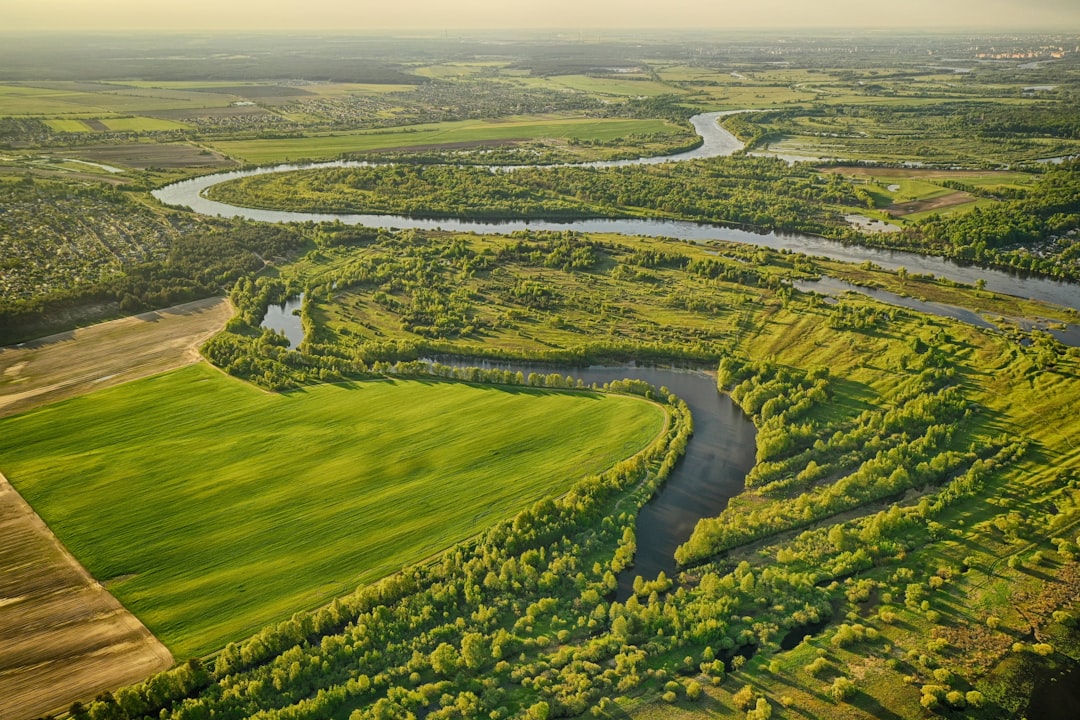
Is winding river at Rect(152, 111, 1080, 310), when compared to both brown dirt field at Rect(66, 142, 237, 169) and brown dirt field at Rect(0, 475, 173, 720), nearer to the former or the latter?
brown dirt field at Rect(66, 142, 237, 169)

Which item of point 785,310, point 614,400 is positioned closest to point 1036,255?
point 785,310

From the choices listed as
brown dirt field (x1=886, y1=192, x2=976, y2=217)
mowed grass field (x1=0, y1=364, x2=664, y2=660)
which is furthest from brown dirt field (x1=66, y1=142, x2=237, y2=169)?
brown dirt field (x1=886, y1=192, x2=976, y2=217)

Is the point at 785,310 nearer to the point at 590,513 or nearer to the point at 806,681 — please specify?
the point at 590,513

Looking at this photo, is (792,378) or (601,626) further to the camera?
(792,378)

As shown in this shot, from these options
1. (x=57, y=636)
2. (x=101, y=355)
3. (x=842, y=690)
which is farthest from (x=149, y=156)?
(x=842, y=690)

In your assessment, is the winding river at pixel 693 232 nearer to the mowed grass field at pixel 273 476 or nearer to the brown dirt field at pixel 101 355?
the brown dirt field at pixel 101 355

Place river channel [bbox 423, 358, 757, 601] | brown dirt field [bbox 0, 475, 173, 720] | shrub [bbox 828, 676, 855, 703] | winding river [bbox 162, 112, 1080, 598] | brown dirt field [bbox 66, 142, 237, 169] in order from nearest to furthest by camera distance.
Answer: shrub [bbox 828, 676, 855, 703]
brown dirt field [bbox 0, 475, 173, 720]
river channel [bbox 423, 358, 757, 601]
winding river [bbox 162, 112, 1080, 598]
brown dirt field [bbox 66, 142, 237, 169]

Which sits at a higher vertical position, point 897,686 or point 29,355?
point 29,355

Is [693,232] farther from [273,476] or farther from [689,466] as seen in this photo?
[273,476]
